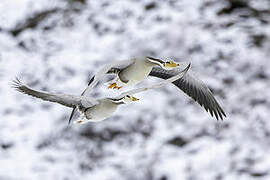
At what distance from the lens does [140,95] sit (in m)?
6.96

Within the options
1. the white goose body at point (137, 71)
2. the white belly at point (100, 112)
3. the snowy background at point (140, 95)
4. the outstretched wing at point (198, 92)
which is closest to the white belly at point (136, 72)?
the white goose body at point (137, 71)

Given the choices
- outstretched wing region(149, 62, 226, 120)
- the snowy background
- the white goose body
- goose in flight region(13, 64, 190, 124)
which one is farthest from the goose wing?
the snowy background

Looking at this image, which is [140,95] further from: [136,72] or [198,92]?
[136,72]

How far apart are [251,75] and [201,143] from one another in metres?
1.17

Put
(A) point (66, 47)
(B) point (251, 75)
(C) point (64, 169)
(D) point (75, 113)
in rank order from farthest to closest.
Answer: (A) point (66, 47) → (B) point (251, 75) → (C) point (64, 169) → (D) point (75, 113)

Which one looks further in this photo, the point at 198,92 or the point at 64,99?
the point at 198,92

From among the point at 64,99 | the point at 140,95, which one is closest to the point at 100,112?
the point at 64,99

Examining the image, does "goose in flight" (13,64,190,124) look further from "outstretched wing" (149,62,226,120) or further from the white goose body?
"outstretched wing" (149,62,226,120)

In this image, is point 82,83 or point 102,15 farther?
point 102,15

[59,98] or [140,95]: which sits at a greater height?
[59,98]

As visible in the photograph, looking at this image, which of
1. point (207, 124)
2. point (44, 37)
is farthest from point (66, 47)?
point (207, 124)

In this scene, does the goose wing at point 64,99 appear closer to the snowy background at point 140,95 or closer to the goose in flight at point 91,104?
the goose in flight at point 91,104

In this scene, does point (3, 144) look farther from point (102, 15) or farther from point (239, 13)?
point (239, 13)

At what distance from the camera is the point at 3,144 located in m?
6.62
